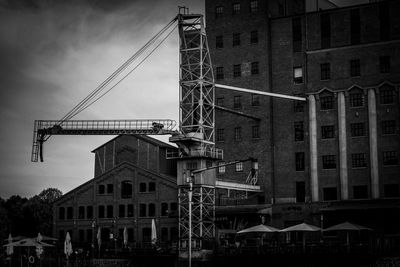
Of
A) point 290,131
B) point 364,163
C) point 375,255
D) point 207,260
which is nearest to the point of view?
point 375,255

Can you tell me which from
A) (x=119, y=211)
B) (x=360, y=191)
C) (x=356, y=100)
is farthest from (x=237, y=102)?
(x=119, y=211)

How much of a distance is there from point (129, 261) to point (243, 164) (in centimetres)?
1754

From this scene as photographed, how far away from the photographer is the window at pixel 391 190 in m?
64.2

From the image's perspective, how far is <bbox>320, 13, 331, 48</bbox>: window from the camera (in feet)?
230

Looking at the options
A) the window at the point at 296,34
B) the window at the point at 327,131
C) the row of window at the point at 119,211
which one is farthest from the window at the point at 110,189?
the window at the point at 296,34

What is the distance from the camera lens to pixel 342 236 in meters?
64.4

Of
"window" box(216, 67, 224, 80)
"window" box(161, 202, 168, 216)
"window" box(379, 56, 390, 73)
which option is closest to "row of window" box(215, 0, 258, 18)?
"window" box(216, 67, 224, 80)

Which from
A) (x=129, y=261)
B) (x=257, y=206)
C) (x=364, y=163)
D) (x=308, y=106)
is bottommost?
(x=129, y=261)

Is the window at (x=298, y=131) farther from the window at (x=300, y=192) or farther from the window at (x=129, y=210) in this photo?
Result: the window at (x=129, y=210)

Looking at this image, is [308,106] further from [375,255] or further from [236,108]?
[375,255]

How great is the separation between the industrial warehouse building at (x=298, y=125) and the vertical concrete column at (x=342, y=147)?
0.10 m

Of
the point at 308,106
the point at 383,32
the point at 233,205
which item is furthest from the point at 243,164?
the point at 383,32

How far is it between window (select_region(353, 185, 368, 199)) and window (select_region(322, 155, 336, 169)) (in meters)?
3.19

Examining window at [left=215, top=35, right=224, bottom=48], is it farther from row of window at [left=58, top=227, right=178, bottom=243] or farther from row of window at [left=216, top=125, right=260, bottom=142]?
row of window at [left=58, top=227, right=178, bottom=243]
